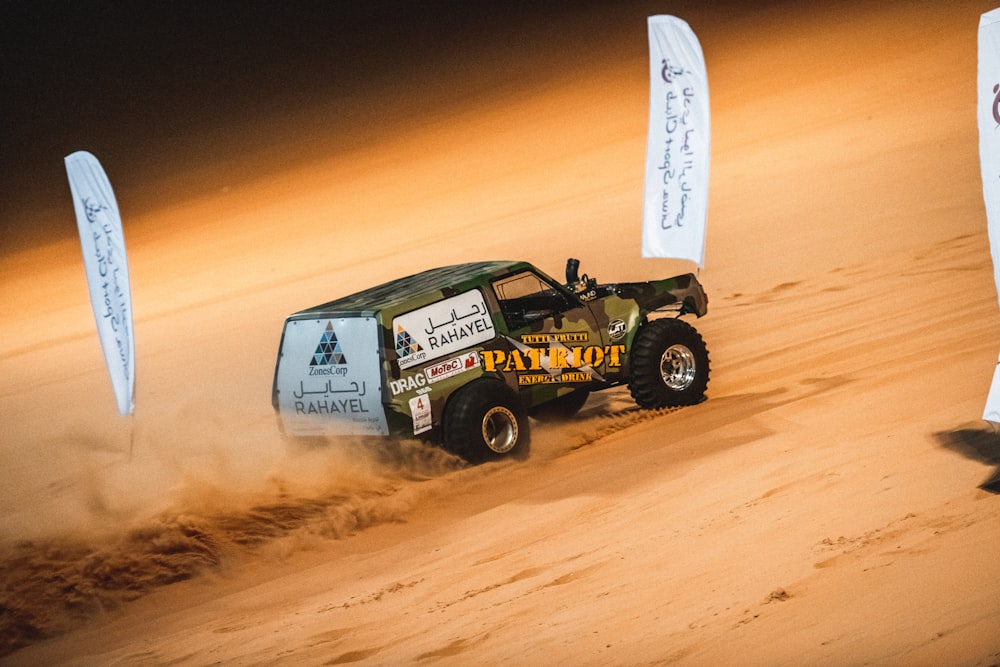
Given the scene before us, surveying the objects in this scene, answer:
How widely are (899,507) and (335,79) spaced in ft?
109

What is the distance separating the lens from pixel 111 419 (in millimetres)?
17438

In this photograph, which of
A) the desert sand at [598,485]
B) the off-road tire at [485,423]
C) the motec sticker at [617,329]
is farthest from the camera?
the motec sticker at [617,329]

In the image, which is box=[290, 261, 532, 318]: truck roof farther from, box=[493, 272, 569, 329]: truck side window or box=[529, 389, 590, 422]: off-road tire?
box=[529, 389, 590, 422]: off-road tire

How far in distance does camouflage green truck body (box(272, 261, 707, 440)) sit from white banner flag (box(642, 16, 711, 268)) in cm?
67

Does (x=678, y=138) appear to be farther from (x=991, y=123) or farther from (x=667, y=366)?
(x=991, y=123)

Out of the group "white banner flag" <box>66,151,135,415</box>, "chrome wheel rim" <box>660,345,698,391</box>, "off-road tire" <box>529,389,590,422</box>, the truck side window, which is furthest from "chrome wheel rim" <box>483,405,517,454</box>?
"white banner flag" <box>66,151,135,415</box>

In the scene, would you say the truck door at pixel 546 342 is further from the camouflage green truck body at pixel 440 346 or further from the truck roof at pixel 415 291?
the truck roof at pixel 415 291

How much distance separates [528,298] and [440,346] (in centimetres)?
135

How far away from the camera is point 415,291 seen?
11086 mm

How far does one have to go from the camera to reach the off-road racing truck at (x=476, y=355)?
34.5 ft

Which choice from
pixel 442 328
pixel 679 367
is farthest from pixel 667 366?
pixel 442 328

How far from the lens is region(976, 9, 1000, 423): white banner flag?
758 cm

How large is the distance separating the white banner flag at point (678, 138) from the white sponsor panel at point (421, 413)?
294 centimetres

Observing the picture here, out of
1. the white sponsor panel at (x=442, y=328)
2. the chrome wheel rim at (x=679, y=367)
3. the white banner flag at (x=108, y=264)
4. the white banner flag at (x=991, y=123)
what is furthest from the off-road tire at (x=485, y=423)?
the white banner flag at (x=991, y=123)
